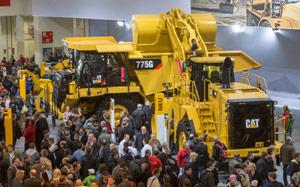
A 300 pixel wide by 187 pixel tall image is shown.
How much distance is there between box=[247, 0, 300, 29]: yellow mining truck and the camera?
23.2 m

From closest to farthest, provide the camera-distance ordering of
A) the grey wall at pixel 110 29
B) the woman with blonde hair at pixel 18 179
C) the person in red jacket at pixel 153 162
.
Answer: the woman with blonde hair at pixel 18 179
the person in red jacket at pixel 153 162
the grey wall at pixel 110 29

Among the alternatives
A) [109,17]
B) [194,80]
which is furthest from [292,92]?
[109,17]

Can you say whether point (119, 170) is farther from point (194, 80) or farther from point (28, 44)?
point (28, 44)

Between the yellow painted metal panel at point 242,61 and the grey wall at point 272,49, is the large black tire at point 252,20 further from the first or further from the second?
the yellow painted metal panel at point 242,61

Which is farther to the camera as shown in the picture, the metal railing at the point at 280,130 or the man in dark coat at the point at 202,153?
the metal railing at the point at 280,130

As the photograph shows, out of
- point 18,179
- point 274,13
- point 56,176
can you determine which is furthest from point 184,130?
point 274,13

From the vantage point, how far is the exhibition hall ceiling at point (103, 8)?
29.3 metres

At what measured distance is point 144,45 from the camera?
23.5 meters

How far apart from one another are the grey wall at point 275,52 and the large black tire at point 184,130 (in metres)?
7.61

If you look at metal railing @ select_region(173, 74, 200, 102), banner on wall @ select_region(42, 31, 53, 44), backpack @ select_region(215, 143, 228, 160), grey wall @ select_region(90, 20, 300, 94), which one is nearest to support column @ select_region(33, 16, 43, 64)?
banner on wall @ select_region(42, 31, 53, 44)

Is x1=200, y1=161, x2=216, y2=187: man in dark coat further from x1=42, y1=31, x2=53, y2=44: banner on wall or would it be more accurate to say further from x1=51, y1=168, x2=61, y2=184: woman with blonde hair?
x1=42, y1=31, x2=53, y2=44: banner on wall

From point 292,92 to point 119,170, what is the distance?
42.6ft

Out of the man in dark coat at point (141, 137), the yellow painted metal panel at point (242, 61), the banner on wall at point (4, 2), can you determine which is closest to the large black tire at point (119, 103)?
the yellow painted metal panel at point (242, 61)

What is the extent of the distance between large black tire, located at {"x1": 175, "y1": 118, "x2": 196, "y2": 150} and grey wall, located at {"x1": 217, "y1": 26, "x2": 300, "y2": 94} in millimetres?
7614
